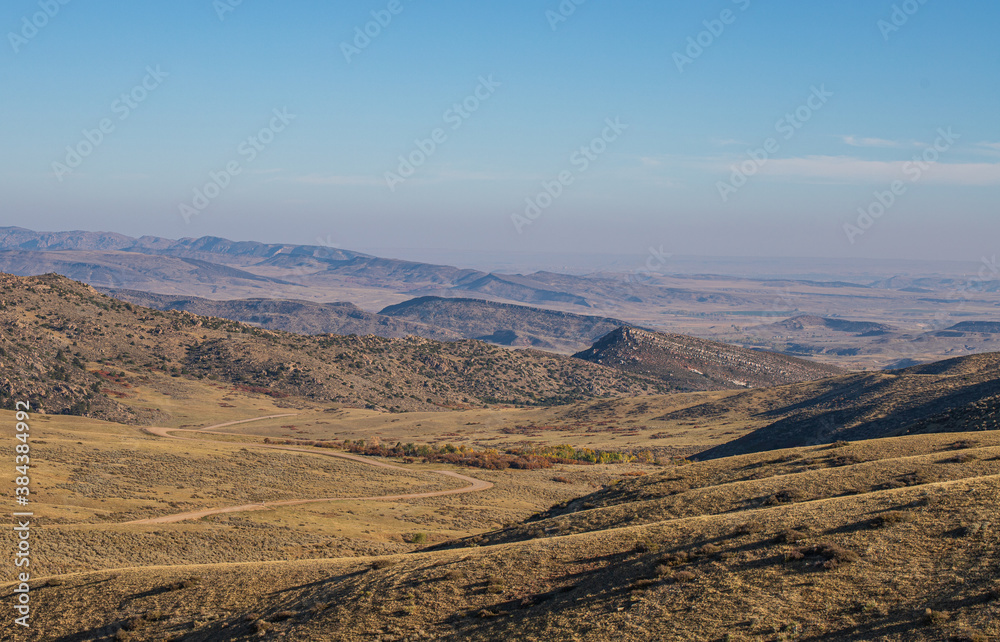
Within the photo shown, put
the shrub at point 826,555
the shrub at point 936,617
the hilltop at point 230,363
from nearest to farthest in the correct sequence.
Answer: the shrub at point 936,617
the shrub at point 826,555
the hilltop at point 230,363

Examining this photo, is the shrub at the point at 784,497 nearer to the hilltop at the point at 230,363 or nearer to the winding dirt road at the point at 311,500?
the winding dirt road at the point at 311,500

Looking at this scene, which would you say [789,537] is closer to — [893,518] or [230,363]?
[893,518]

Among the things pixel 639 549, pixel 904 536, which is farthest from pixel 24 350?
pixel 904 536

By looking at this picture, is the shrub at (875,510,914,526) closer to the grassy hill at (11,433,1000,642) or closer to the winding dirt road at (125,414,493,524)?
the grassy hill at (11,433,1000,642)

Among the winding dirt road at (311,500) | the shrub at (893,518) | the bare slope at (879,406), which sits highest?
the shrub at (893,518)

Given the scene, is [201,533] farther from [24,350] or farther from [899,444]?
[24,350]

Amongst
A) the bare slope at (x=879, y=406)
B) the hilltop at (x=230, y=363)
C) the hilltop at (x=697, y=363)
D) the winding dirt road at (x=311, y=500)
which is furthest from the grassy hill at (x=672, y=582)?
the hilltop at (x=697, y=363)

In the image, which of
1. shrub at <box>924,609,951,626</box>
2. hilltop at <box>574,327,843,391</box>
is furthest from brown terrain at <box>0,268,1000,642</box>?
hilltop at <box>574,327,843,391</box>

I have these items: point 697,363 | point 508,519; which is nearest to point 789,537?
point 508,519
